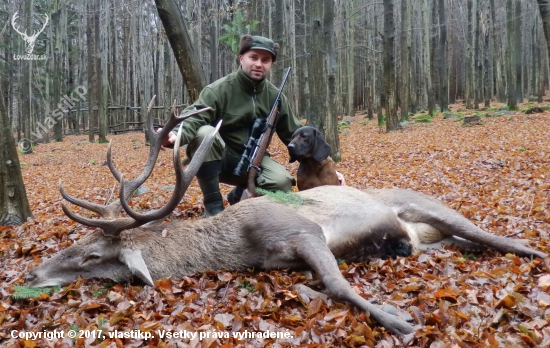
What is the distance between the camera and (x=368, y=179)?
348 inches

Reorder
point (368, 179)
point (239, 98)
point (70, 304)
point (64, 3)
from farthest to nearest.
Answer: point (64, 3) → point (368, 179) → point (239, 98) → point (70, 304)

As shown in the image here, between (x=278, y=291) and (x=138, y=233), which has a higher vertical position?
(x=138, y=233)

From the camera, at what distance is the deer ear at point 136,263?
11.5ft

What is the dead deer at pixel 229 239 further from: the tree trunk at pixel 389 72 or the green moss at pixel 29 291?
the tree trunk at pixel 389 72

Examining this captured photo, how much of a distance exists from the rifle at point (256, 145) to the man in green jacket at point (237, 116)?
8cm

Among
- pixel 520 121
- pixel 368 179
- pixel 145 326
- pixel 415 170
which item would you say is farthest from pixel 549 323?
pixel 520 121

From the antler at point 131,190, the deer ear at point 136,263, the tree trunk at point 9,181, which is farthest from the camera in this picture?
the tree trunk at point 9,181

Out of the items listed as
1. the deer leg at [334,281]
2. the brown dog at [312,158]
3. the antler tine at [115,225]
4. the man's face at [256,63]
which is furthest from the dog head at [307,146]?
the antler tine at [115,225]

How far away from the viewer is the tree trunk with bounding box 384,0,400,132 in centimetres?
1694

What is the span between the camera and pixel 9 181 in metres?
5.29

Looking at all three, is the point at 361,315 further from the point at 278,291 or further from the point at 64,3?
the point at 64,3

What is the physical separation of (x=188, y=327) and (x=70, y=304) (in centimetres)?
109

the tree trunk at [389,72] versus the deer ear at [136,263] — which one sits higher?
the tree trunk at [389,72]

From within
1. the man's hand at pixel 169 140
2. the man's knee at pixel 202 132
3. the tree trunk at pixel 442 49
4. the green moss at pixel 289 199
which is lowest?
the green moss at pixel 289 199
